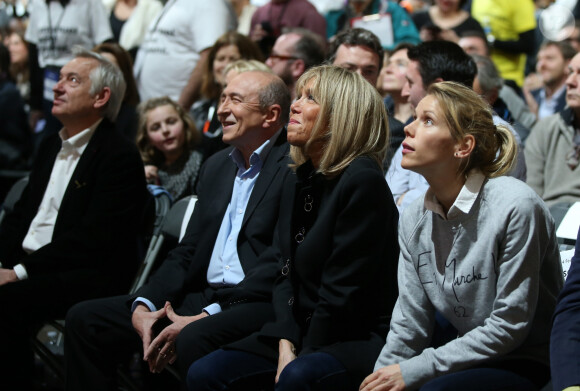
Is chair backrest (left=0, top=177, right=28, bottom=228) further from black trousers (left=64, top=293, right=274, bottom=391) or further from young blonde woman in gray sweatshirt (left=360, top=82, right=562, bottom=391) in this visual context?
young blonde woman in gray sweatshirt (left=360, top=82, right=562, bottom=391)

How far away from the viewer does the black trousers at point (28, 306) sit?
4441 mm

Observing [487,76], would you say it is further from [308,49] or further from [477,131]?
[477,131]

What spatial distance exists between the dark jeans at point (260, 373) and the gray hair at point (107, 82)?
2074 mm

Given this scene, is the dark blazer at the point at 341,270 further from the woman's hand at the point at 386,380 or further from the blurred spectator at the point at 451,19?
the blurred spectator at the point at 451,19

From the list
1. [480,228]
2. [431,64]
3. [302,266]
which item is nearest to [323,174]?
[302,266]

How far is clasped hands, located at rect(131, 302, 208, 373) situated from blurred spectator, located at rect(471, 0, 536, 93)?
14.8 feet

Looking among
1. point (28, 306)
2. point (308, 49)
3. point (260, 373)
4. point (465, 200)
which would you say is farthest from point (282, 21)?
point (465, 200)

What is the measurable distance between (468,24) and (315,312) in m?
4.72

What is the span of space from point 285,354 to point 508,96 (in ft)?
12.1

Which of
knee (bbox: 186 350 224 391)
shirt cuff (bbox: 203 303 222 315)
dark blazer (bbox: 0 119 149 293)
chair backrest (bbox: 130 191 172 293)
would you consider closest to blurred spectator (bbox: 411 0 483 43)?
chair backrest (bbox: 130 191 172 293)

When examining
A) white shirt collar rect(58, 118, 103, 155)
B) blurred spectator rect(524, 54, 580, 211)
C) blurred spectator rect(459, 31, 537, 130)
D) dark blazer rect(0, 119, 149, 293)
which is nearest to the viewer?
dark blazer rect(0, 119, 149, 293)

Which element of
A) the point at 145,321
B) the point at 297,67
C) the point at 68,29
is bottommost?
the point at 145,321

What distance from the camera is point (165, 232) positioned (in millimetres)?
4664

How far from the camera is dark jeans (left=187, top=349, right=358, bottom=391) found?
3.10 meters
